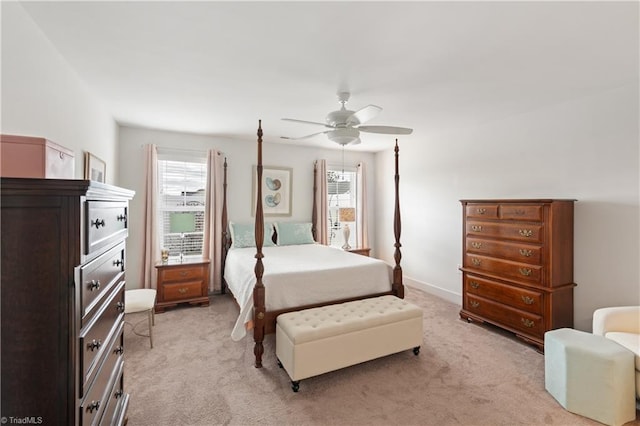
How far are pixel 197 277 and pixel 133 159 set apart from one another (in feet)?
6.52

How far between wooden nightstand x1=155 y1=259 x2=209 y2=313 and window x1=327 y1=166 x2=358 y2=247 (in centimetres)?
247

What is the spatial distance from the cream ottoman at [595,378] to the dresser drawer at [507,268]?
85 centimetres

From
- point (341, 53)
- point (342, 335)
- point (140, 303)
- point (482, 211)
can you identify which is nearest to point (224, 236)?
point (140, 303)

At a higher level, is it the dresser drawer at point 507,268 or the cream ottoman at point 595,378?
Result: the dresser drawer at point 507,268

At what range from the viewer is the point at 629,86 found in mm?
2682

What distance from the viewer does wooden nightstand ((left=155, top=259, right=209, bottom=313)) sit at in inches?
153

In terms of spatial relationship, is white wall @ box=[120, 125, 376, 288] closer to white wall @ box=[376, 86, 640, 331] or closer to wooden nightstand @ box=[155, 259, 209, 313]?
wooden nightstand @ box=[155, 259, 209, 313]

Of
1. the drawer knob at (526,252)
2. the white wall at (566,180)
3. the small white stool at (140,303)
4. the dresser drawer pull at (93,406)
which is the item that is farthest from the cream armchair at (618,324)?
the small white stool at (140,303)

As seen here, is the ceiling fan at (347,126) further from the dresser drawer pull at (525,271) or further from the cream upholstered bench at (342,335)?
the dresser drawer pull at (525,271)

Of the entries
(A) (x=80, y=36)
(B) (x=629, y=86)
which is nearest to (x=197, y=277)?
(A) (x=80, y=36)

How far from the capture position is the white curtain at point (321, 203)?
17.7ft

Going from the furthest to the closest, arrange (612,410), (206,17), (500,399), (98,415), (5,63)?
1. (500,399)
2. (612,410)
3. (206,17)
4. (5,63)
5. (98,415)

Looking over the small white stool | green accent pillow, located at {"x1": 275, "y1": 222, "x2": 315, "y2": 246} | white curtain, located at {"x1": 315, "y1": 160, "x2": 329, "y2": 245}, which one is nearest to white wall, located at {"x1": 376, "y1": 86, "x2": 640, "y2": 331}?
white curtain, located at {"x1": 315, "y1": 160, "x2": 329, "y2": 245}

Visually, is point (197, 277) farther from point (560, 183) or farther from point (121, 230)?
point (560, 183)
